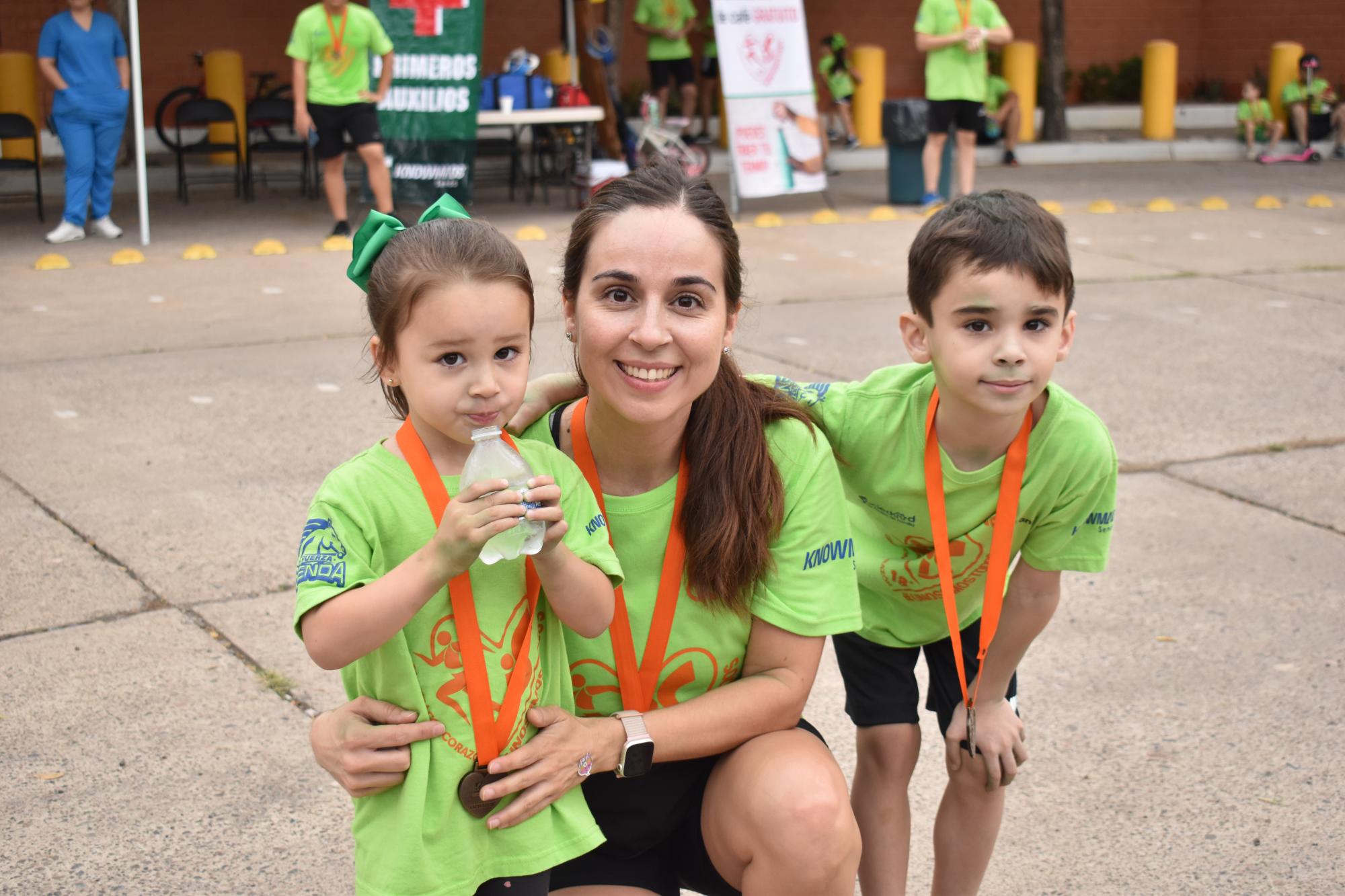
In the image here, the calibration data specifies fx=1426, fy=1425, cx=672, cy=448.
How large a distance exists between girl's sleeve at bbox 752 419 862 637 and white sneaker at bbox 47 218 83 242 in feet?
29.1

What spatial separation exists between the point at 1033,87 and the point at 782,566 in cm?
1798

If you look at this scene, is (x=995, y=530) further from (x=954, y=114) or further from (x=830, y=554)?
(x=954, y=114)

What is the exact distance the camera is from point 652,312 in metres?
2.10

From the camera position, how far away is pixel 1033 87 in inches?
744

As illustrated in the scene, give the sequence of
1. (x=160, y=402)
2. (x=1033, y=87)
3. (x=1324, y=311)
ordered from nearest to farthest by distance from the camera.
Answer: (x=160, y=402), (x=1324, y=311), (x=1033, y=87)

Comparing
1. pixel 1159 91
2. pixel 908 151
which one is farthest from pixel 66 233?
pixel 1159 91

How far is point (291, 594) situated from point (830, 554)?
2.26m

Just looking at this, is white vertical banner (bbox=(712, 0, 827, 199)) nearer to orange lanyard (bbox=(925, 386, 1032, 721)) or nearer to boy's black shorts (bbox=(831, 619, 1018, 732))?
boy's black shorts (bbox=(831, 619, 1018, 732))

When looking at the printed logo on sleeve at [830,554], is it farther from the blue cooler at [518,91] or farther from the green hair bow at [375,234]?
the blue cooler at [518,91]

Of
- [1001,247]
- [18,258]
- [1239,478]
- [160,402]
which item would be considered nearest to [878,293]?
[1239,478]

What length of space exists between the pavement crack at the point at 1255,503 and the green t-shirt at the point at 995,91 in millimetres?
12896

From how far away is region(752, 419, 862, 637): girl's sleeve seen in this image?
225 cm

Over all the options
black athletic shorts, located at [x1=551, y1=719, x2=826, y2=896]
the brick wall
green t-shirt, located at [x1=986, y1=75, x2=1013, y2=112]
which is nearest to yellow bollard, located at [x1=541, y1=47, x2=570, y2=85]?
the brick wall

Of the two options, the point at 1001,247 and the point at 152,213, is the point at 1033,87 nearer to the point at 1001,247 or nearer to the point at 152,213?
the point at 152,213
